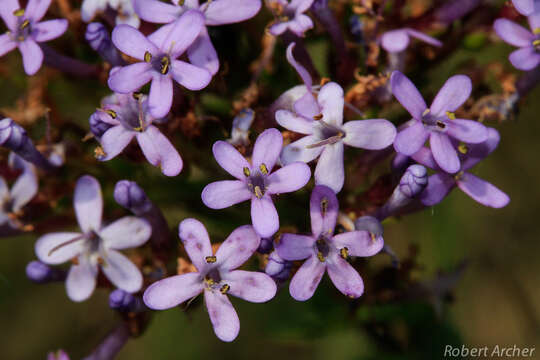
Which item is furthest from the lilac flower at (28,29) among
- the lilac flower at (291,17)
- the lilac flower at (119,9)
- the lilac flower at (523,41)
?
the lilac flower at (523,41)

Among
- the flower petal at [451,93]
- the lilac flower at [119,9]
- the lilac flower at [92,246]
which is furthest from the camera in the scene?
the lilac flower at [119,9]

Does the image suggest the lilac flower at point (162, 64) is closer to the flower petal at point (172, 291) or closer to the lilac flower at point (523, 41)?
the flower petal at point (172, 291)

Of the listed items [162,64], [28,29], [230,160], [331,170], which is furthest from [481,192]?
[28,29]

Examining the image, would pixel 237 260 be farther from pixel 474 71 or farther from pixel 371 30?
pixel 474 71

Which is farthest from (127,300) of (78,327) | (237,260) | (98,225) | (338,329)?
(78,327)

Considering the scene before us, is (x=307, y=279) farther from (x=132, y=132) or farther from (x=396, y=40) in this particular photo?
(x=396, y=40)
